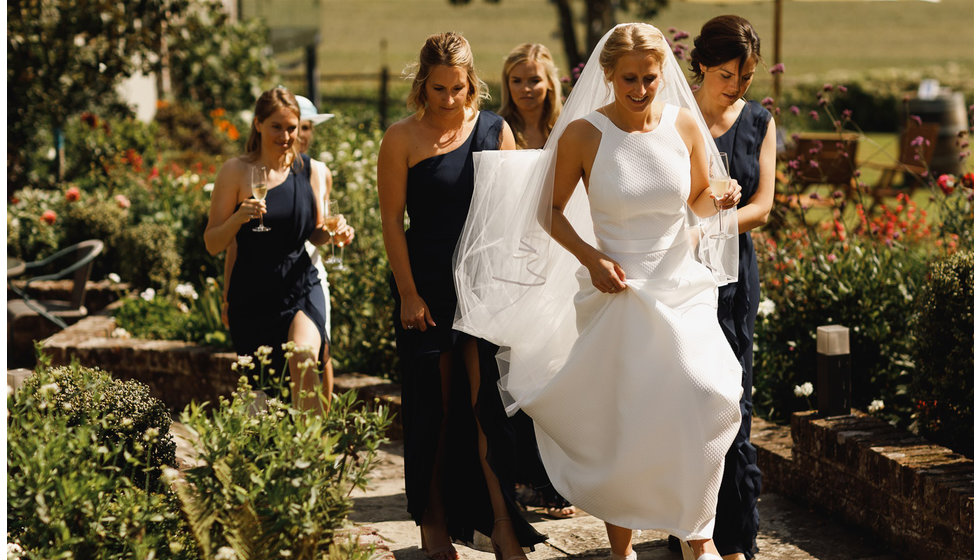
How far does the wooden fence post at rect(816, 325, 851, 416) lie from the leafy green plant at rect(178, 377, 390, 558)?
7.91 feet

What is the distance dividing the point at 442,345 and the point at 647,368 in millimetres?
799

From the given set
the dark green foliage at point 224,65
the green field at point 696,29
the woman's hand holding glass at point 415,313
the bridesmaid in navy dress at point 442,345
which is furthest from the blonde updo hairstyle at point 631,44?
the green field at point 696,29

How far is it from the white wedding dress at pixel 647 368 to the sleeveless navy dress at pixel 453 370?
11.3 inches

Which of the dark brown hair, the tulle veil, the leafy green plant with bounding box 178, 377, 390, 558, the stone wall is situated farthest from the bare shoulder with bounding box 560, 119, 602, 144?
the stone wall

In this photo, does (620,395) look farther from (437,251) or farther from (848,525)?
(848,525)

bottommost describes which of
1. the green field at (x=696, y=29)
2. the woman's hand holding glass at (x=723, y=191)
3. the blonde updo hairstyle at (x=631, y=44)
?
the woman's hand holding glass at (x=723, y=191)

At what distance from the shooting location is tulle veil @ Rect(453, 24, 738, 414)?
153 inches

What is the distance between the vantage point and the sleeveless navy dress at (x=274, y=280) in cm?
465

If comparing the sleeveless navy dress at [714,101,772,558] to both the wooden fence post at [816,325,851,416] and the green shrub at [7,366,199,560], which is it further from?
the green shrub at [7,366,199,560]

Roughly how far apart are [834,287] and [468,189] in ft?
7.57

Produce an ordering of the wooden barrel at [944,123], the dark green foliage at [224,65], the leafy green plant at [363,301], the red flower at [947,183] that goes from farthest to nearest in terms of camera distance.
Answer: the wooden barrel at [944,123]
the dark green foliage at [224,65]
the leafy green plant at [363,301]
the red flower at [947,183]

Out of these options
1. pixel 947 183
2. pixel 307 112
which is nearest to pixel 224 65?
pixel 307 112

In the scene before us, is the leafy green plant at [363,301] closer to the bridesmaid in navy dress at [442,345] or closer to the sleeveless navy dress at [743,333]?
the bridesmaid in navy dress at [442,345]

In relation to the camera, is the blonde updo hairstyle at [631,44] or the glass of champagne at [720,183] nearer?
the blonde updo hairstyle at [631,44]
